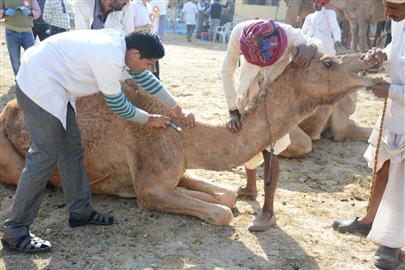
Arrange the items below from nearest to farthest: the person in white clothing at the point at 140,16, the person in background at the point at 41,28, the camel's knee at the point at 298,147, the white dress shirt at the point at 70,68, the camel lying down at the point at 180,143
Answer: the white dress shirt at the point at 70,68, the camel lying down at the point at 180,143, the camel's knee at the point at 298,147, the person in white clothing at the point at 140,16, the person in background at the point at 41,28

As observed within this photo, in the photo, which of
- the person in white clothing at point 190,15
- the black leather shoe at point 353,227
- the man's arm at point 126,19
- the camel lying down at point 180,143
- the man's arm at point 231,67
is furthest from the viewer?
the person in white clothing at point 190,15

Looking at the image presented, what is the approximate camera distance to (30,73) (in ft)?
12.4

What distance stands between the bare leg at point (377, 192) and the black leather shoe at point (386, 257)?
43 cm

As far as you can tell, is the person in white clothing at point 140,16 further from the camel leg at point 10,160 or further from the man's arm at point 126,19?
the camel leg at point 10,160

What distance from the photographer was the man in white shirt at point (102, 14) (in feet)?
19.4

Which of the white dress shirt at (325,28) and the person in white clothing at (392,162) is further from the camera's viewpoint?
the white dress shirt at (325,28)

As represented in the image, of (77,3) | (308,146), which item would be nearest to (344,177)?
(308,146)

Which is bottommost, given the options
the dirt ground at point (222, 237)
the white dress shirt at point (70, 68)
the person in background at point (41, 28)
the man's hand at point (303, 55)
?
the dirt ground at point (222, 237)

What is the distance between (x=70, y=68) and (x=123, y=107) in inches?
18.2

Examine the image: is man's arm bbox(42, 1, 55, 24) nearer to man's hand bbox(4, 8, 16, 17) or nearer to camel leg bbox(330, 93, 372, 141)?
man's hand bbox(4, 8, 16, 17)

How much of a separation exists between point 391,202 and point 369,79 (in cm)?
99

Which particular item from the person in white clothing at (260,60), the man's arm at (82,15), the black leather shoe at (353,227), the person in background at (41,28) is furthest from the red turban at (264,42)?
the person in background at (41,28)

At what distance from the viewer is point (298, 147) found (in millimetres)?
6609

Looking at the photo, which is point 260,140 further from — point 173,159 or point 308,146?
point 308,146
